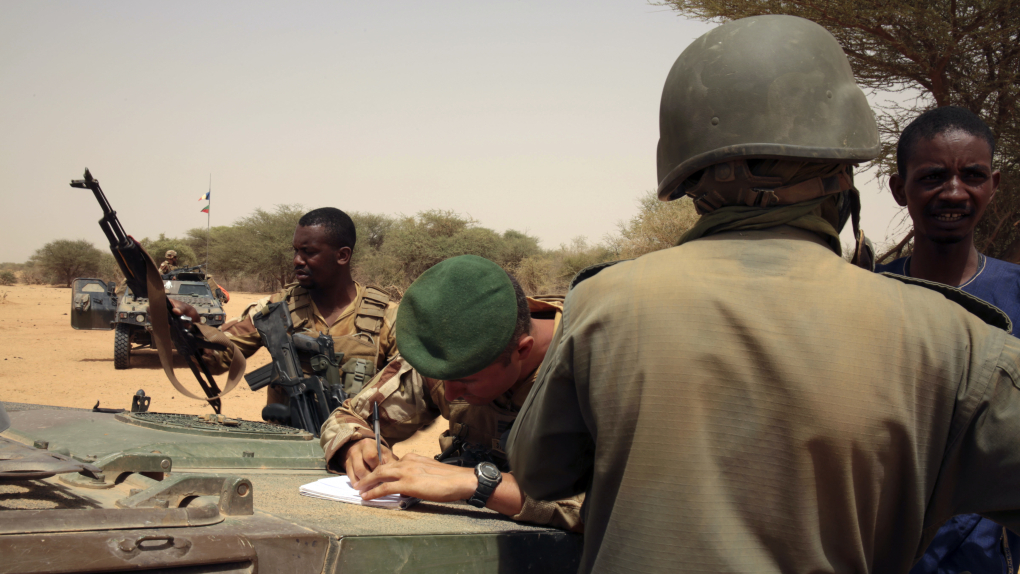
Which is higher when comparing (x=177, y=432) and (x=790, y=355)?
(x=790, y=355)

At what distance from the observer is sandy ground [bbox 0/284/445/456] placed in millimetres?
9250

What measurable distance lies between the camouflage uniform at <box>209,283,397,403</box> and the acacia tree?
24.3ft

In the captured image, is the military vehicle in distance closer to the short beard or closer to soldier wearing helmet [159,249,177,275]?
soldier wearing helmet [159,249,177,275]

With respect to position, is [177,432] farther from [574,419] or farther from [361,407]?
[574,419]

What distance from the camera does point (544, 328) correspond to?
214cm

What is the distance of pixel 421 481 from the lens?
5.98 feet

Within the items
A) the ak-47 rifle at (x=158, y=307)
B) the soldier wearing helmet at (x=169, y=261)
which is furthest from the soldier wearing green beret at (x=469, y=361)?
the soldier wearing helmet at (x=169, y=261)

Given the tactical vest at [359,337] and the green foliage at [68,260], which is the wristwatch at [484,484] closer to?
the tactical vest at [359,337]

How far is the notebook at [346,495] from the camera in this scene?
1.85 meters

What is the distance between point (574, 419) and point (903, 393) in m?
0.51

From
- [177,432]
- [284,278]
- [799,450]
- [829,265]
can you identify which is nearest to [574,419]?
[799,450]

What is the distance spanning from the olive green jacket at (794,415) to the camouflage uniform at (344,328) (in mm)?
2790

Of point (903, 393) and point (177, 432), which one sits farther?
point (177, 432)

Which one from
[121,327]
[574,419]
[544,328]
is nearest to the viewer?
[574,419]
